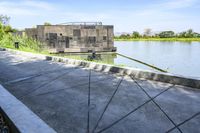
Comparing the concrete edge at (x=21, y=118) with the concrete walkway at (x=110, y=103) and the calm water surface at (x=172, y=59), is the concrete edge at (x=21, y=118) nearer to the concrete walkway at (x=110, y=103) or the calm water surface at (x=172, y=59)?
the concrete walkway at (x=110, y=103)

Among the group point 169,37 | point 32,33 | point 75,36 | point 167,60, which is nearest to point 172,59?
point 167,60

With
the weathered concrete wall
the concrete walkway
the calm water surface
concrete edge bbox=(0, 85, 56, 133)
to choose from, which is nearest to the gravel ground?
concrete edge bbox=(0, 85, 56, 133)

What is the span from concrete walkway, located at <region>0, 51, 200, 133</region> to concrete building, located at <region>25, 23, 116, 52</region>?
22.9 meters

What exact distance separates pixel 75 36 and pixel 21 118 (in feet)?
94.8

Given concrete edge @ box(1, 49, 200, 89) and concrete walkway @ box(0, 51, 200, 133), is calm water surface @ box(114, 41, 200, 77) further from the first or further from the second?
concrete walkway @ box(0, 51, 200, 133)

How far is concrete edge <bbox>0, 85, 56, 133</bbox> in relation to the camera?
233cm

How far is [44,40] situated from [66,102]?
25547 millimetres

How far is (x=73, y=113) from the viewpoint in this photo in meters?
4.18

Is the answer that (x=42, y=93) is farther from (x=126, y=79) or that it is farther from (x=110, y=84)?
(x=126, y=79)

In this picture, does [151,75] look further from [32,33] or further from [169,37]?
[169,37]

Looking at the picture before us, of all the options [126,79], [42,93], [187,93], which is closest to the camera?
[187,93]

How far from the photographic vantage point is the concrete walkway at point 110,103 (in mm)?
3570

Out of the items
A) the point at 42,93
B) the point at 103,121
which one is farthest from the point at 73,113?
the point at 42,93

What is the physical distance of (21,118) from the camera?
2.62m
